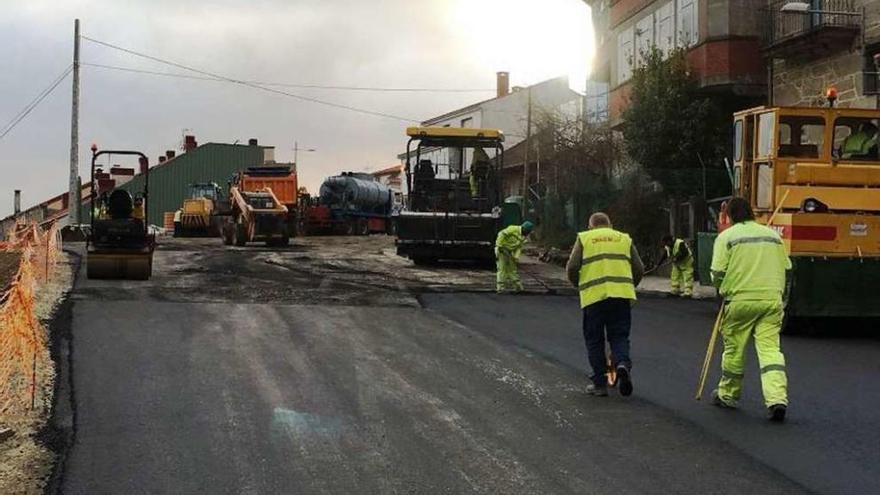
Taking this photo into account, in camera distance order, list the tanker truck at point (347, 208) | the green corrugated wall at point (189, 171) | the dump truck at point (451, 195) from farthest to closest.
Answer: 1. the green corrugated wall at point (189, 171)
2. the tanker truck at point (347, 208)
3. the dump truck at point (451, 195)

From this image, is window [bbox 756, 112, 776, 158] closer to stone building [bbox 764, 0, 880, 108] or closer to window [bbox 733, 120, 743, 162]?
window [bbox 733, 120, 743, 162]

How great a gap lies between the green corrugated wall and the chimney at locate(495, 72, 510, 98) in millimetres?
17923

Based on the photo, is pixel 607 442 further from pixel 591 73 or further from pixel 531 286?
pixel 591 73

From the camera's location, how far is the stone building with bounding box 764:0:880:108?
721 inches

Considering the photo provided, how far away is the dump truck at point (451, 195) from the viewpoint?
67.9ft

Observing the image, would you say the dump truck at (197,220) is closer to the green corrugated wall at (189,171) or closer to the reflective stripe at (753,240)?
the green corrugated wall at (189,171)

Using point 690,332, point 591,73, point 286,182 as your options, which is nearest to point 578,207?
point 591,73

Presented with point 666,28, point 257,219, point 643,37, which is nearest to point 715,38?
point 666,28

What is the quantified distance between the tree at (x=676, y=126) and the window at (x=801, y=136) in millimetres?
9145

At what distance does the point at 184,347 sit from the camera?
969 centimetres

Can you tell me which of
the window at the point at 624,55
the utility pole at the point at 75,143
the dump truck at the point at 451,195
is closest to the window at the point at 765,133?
the dump truck at the point at 451,195

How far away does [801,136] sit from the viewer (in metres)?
12.8

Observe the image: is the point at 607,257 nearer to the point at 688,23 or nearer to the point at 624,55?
the point at 688,23

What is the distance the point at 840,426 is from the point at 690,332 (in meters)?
5.08
